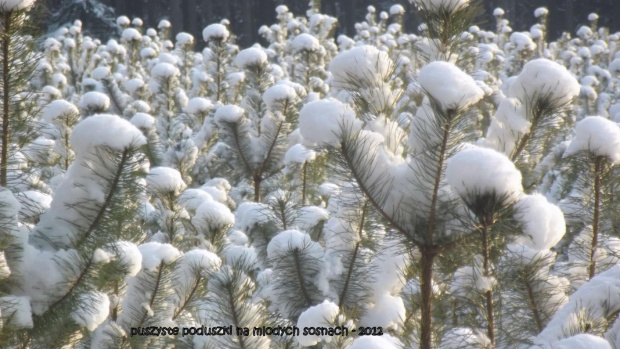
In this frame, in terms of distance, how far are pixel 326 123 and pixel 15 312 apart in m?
0.99

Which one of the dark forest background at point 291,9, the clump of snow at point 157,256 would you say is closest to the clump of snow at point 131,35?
the clump of snow at point 157,256

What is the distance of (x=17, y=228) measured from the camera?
1.80 meters

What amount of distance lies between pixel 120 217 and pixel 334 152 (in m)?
0.66

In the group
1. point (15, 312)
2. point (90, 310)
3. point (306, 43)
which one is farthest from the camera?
point (306, 43)

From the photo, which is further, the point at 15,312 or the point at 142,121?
the point at 142,121

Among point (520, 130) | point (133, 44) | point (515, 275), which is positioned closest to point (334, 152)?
point (520, 130)

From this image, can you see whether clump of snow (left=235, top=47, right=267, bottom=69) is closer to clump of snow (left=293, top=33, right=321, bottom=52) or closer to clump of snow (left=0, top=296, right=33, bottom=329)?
clump of snow (left=293, top=33, right=321, bottom=52)

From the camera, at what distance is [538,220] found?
1623 mm

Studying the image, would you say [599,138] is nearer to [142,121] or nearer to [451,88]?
[451,88]

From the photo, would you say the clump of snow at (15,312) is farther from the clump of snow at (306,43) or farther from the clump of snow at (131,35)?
the clump of snow at (131,35)

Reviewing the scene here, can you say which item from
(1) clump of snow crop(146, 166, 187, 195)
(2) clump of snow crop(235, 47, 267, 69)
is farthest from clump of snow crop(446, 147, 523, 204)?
(2) clump of snow crop(235, 47, 267, 69)

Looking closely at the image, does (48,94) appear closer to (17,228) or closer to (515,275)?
(17,228)

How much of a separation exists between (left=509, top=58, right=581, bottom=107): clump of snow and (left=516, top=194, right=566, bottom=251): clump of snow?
0.99ft

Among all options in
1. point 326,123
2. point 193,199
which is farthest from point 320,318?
point 193,199
